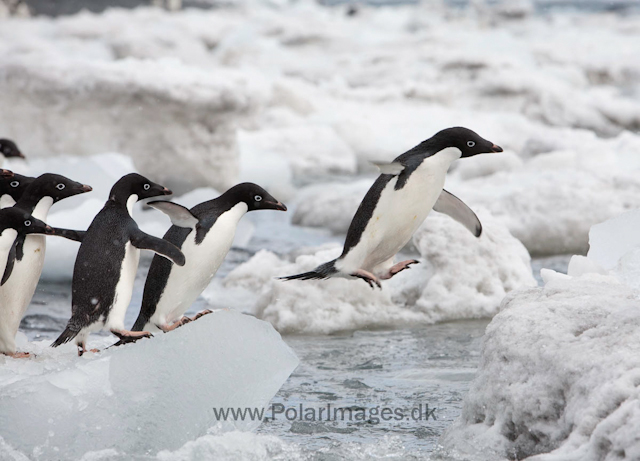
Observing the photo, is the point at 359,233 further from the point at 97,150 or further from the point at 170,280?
the point at 97,150

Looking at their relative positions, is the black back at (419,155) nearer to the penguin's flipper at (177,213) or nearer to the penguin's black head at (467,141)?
the penguin's black head at (467,141)

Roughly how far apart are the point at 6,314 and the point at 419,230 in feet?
8.65

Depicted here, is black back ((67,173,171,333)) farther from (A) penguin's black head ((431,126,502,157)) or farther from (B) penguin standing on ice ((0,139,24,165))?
(B) penguin standing on ice ((0,139,24,165))

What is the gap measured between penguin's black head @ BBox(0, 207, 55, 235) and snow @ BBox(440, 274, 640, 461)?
1.52m

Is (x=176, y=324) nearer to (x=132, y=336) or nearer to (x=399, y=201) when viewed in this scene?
(x=132, y=336)

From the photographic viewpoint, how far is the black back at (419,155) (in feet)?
10.6

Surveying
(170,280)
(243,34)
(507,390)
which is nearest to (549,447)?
(507,390)

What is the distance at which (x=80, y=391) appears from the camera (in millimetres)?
2557

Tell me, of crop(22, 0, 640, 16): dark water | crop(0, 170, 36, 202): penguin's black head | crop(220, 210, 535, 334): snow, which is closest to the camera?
crop(0, 170, 36, 202): penguin's black head

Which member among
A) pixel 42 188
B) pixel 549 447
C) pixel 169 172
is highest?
pixel 42 188

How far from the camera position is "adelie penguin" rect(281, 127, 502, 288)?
3.25 m

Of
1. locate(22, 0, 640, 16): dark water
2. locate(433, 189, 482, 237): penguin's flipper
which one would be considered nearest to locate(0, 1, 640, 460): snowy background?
locate(433, 189, 482, 237): penguin's flipper

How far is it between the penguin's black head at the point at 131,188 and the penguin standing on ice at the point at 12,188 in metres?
0.65

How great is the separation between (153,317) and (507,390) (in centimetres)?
137
